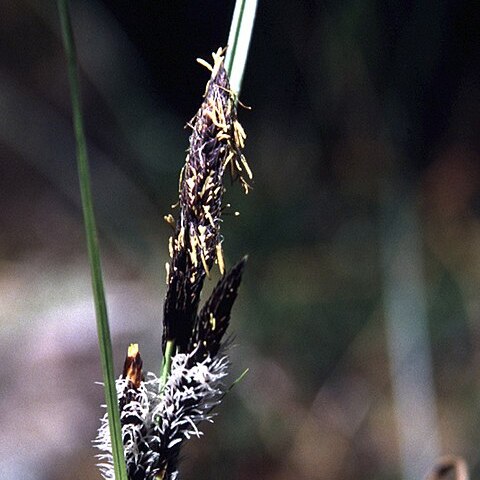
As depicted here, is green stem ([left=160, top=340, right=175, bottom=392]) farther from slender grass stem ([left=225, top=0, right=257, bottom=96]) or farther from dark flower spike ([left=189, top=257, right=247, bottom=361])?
slender grass stem ([left=225, top=0, right=257, bottom=96])

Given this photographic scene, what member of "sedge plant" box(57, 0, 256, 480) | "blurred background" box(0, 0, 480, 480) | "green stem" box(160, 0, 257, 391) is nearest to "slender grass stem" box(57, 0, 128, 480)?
"sedge plant" box(57, 0, 256, 480)

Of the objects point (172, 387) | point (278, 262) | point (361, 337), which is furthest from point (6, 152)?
point (172, 387)

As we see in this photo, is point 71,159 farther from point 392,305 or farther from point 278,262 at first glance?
point 392,305

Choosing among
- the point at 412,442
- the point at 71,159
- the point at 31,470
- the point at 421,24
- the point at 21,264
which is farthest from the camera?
the point at 21,264

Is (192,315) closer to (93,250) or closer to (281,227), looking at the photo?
(93,250)

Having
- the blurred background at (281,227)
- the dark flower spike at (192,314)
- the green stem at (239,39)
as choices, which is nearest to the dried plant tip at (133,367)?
the dark flower spike at (192,314)

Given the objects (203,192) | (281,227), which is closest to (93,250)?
(203,192)
